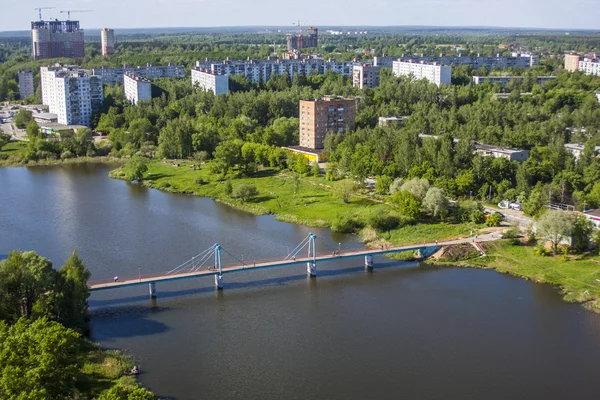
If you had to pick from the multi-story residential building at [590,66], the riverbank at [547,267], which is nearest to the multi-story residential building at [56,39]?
the multi-story residential building at [590,66]

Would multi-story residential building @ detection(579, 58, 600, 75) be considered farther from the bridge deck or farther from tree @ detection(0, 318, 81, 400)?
tree @ detection(0, 318, 81, 400)

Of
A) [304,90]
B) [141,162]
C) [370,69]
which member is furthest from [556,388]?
[370,69]

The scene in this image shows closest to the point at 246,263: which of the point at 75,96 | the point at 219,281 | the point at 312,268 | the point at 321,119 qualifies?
the point at 219,281

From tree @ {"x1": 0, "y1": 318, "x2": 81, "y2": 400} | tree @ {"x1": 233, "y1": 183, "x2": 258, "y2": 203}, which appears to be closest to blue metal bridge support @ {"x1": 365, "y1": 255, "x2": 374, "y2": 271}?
tree @ {"x1": 233, "y1": 183, "x2": 258, "y2": 203}

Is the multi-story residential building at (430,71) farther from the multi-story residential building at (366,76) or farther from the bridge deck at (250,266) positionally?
the bridge deck at (250,266)

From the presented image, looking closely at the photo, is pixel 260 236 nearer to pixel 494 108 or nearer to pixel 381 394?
pixel 381 394
